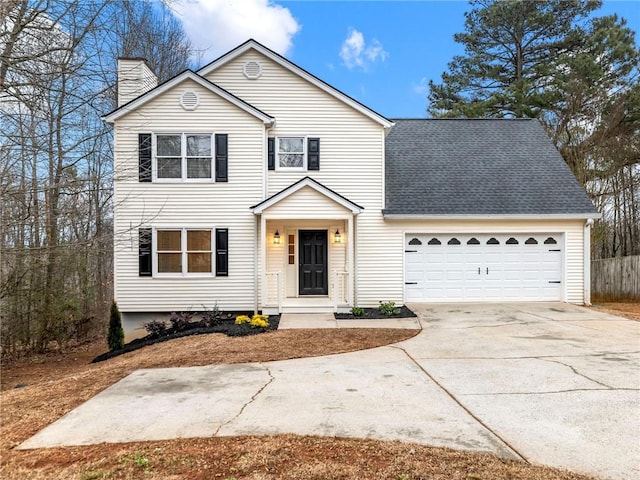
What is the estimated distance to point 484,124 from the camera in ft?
52.2

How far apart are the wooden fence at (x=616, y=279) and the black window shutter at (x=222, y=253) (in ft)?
47.4

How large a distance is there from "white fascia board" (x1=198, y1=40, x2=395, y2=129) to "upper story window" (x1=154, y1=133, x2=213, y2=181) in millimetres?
2201

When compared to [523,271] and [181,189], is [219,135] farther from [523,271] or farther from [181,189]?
[523,271]

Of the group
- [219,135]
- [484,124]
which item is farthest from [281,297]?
[484,124]

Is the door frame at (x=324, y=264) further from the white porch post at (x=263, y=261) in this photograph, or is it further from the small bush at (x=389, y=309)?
the small bush at (x=389, y=309)

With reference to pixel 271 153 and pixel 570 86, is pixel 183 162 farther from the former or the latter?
pixel 570 86

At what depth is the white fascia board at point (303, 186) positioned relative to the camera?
11.6m

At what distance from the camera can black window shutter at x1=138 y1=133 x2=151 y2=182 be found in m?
11.9

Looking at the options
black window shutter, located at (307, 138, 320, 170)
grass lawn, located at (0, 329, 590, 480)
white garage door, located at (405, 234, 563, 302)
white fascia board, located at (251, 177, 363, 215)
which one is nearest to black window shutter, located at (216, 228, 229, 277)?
white fascia board, located at (251, 177, 363, 215)

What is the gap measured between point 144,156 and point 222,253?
3.44 m

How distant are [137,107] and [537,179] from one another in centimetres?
1222

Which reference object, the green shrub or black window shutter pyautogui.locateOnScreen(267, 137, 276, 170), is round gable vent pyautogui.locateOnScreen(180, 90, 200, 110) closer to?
black window shutter pyautogui.locateOnScreen(267, 137, 276, 170)

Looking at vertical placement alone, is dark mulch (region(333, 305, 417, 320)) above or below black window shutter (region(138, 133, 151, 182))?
below

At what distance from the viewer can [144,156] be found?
469 inches
